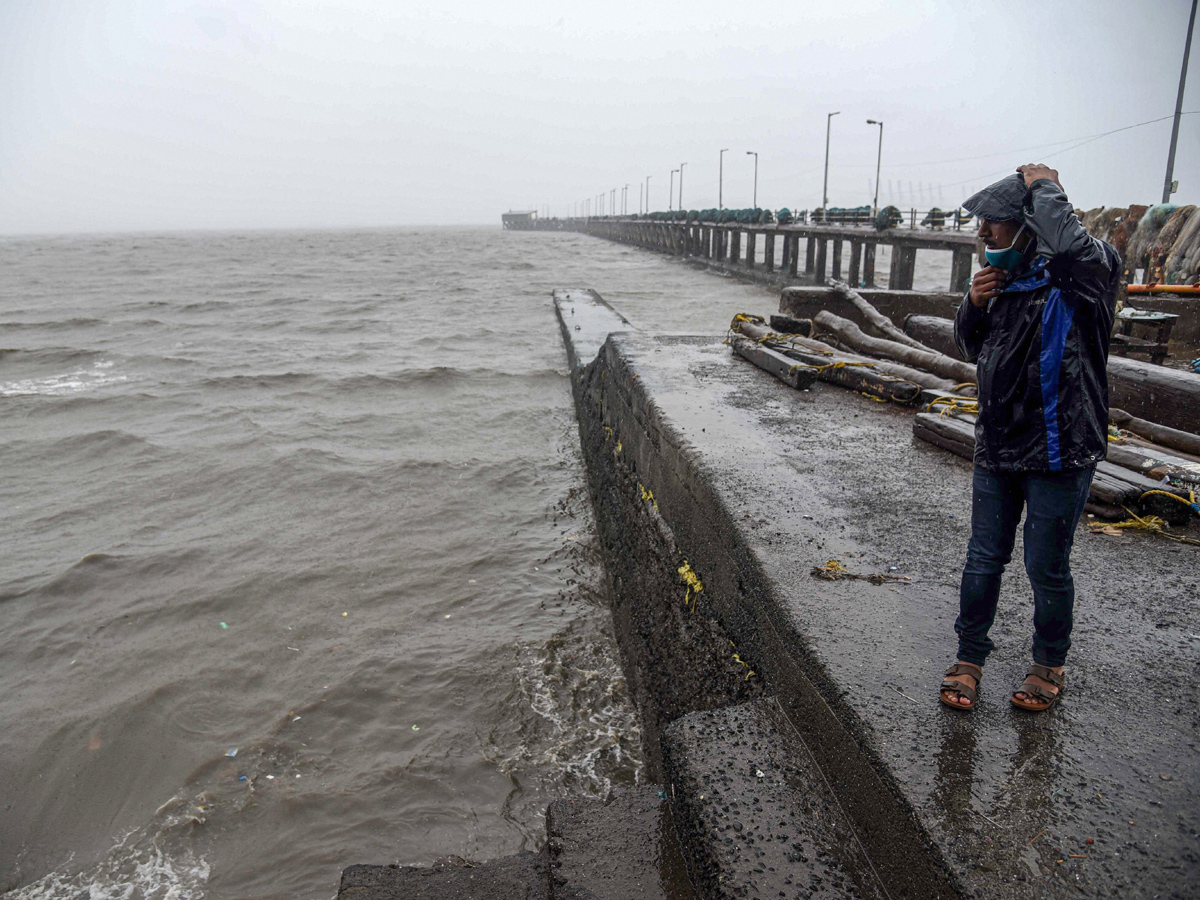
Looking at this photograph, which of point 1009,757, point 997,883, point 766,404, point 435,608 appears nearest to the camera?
point 997,883

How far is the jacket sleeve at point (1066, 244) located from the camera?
2.04 meters

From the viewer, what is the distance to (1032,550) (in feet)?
7.23

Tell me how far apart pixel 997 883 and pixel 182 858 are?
3423 millimetres

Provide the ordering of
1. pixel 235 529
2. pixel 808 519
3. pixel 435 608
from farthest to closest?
pixel 235 529
pixel 435 608
pixel 808 519

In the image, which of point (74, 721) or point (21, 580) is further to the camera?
point (21, 580)

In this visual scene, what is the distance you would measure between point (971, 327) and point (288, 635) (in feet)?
15.9

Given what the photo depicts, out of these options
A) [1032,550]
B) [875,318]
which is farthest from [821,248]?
[1032,550]

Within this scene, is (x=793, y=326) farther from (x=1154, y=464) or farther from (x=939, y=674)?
(x=939, y=674)

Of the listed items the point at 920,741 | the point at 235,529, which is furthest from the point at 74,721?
the point at 920,741

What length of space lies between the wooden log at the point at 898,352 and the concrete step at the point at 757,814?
491 cm

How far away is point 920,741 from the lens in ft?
7.21

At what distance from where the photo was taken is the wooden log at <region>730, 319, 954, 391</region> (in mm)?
6650

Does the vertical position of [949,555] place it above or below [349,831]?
above

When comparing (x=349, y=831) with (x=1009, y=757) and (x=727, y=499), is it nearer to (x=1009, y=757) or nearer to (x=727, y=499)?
(x=727, y=499)
